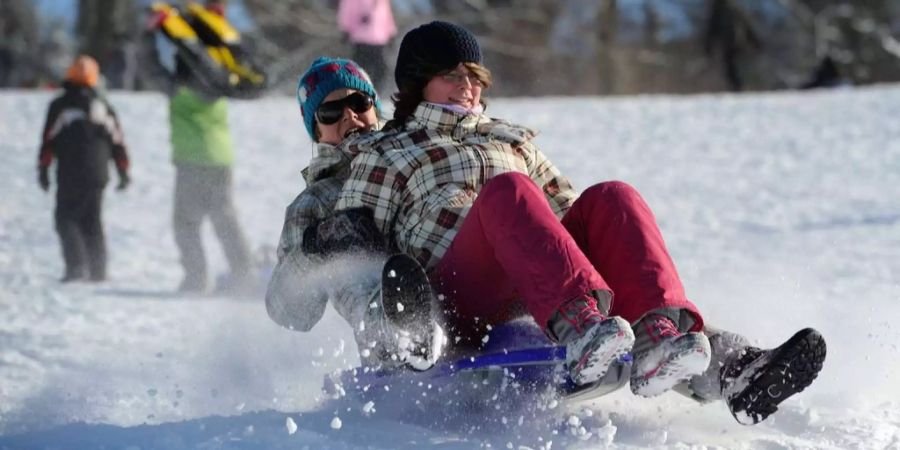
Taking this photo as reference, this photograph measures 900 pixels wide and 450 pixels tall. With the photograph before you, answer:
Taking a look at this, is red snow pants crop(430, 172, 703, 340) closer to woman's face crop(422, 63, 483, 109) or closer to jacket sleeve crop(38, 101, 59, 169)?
woman's face crop(422, 63, 483, 109)

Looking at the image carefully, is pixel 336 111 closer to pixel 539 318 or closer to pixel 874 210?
pixel 539 318

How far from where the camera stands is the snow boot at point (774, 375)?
2.47m

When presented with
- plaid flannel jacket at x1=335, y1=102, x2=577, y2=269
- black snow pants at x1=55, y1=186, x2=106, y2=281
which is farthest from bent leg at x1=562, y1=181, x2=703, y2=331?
black snow pants at x1=55, y1=186, x2=106, y2=281

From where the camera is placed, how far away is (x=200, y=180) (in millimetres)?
6043

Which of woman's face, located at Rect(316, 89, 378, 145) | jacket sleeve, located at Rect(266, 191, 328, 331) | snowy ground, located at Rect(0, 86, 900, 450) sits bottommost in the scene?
snowy ground, located at Rect(0, 86, 900, 450)

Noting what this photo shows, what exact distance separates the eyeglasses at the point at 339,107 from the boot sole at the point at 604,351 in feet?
4.14

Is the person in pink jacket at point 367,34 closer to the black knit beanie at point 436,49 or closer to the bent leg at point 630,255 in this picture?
the black knit beanie at point 436,49

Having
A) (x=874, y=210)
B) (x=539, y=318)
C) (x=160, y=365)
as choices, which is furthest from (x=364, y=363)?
(x=874, y=210)

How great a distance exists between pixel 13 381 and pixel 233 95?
2.57 metres

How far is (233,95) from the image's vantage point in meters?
6.21

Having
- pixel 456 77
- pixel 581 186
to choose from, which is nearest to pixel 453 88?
pixel 456 77

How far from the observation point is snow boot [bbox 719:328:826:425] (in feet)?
8.09

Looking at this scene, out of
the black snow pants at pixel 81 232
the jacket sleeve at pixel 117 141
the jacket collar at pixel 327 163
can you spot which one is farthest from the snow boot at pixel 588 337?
the jacket sleeve at pixel 117 141

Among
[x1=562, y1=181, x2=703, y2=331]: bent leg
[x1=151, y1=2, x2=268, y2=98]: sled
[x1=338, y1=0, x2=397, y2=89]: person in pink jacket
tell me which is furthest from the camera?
[x1=338, y1=0, x2=397, y2=89]: person in pink jacket
